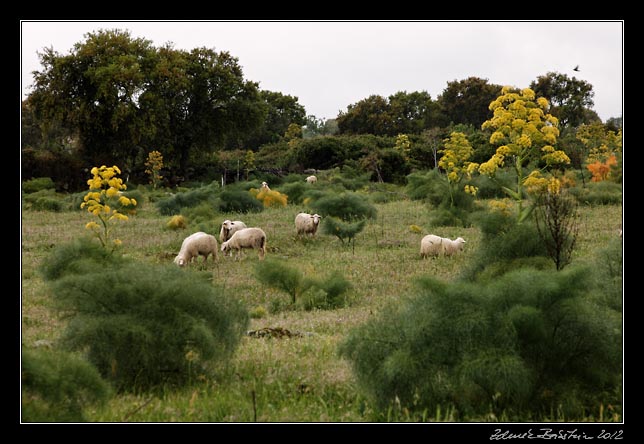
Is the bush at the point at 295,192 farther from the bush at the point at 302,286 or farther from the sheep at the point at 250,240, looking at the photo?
the bush at the point at 302,286

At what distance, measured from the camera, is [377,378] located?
5.77m

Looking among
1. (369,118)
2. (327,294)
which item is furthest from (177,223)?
(369,118)

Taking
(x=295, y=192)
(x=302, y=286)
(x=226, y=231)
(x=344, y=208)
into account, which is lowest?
(x=302, y=286)

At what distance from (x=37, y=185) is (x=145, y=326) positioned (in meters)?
31.3

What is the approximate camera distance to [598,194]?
23.4m

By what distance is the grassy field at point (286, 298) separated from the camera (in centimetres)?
585

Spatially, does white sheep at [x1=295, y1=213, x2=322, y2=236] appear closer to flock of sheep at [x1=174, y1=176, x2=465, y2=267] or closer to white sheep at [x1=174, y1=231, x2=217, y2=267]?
flock of sheep at [x1=174, y1=176, x2=465, y2=267]

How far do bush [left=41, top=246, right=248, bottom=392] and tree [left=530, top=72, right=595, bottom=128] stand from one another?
59.5 m

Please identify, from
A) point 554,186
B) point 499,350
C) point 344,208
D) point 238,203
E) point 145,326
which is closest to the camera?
point 499,350

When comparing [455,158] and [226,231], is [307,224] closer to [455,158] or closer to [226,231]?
[226,231]

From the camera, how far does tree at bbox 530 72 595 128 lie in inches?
2506

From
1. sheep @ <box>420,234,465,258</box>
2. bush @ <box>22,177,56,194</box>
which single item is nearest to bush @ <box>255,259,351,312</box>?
sheep @ <box>420,234,465,258</box>

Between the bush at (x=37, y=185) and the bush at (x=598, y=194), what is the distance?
2397 centimetres

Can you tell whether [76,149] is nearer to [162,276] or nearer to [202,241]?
[202,241]
